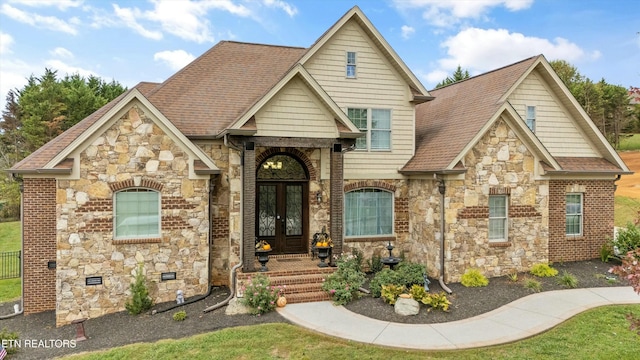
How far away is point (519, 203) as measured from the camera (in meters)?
11.5

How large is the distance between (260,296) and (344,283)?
7.09 ft

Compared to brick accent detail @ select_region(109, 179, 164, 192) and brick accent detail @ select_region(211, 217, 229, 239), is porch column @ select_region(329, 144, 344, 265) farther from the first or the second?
brick accent detail @ select_region(109, 179, 164, 192)

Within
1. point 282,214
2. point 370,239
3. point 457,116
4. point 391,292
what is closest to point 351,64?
point 457,116

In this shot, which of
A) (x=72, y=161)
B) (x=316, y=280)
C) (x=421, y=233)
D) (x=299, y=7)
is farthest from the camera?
(x=299, y=7)

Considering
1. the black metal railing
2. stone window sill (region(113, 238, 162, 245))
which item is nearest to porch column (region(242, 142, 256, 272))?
stone window sill (region(113, 238, 162, 245))

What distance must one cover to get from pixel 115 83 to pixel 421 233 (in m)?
36.9

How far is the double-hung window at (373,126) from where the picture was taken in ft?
40.7

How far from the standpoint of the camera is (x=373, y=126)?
12.5m

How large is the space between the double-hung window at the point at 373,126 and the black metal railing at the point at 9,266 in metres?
13.6

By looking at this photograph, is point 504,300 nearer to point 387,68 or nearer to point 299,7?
point 387,68

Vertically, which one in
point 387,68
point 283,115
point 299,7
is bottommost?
point 283,115

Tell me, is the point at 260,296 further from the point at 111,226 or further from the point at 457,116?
the point at 457,116

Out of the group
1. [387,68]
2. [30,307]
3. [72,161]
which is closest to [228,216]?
[72,161]

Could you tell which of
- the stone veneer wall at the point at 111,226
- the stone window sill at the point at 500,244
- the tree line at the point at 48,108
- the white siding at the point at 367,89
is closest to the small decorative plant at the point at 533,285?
the stone window sill at the point at 500,244
